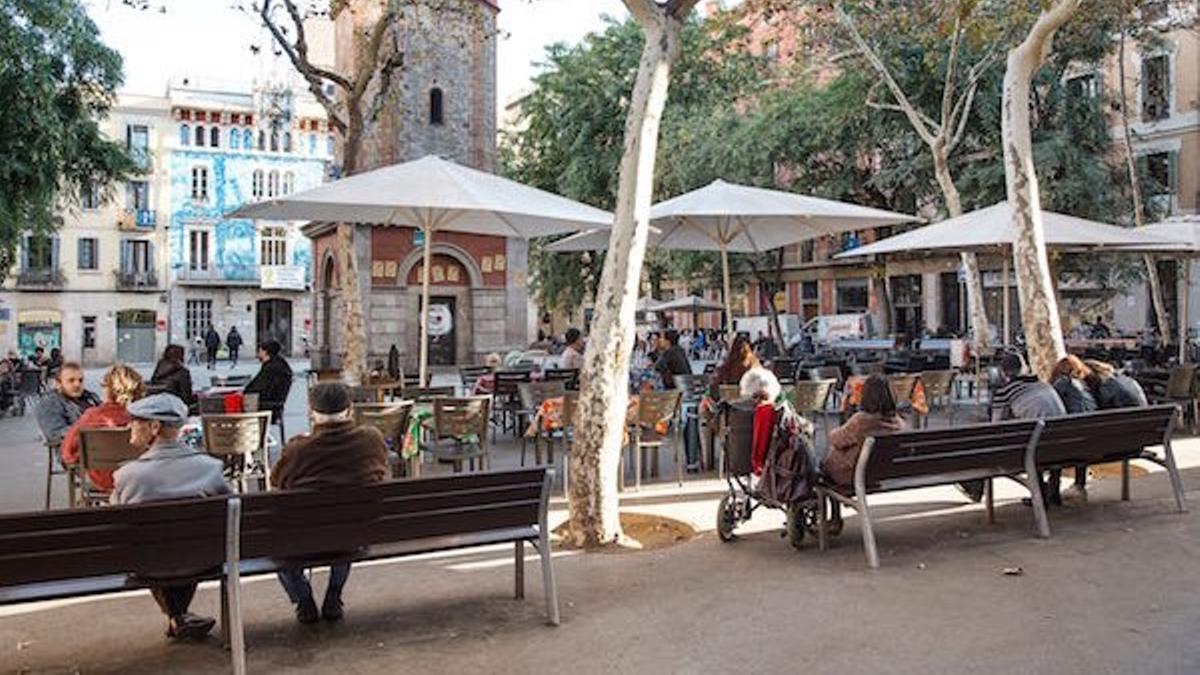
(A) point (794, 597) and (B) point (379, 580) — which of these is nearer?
(A) point (794, 597)

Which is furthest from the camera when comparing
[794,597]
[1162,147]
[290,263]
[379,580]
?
[290,263]

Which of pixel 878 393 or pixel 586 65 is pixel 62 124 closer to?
pixel 878 393

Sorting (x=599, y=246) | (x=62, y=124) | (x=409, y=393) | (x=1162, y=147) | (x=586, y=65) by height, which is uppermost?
(x=586, y=65)

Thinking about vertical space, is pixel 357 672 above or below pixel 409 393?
below

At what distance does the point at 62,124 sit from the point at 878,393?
15.6m

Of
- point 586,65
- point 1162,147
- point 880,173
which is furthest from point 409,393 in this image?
Answer: point 1162,147

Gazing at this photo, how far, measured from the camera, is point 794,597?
5.45 metres

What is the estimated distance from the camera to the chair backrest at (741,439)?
676 cm

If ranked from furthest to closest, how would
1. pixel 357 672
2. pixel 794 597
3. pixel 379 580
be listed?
pixel 379 580
pixel 794 597
pixel 357 672

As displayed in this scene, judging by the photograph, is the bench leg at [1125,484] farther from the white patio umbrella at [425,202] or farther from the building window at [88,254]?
the building window at [88,254]

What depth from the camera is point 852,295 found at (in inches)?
1654

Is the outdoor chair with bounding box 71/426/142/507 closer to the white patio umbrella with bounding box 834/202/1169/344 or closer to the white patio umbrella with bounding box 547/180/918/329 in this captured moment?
the white patio umbrella with bounding box 547/180/918/329

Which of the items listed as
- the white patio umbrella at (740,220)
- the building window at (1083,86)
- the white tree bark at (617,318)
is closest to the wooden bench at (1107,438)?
the white tree bark at (617,318)

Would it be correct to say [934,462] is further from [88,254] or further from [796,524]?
[88,254]
